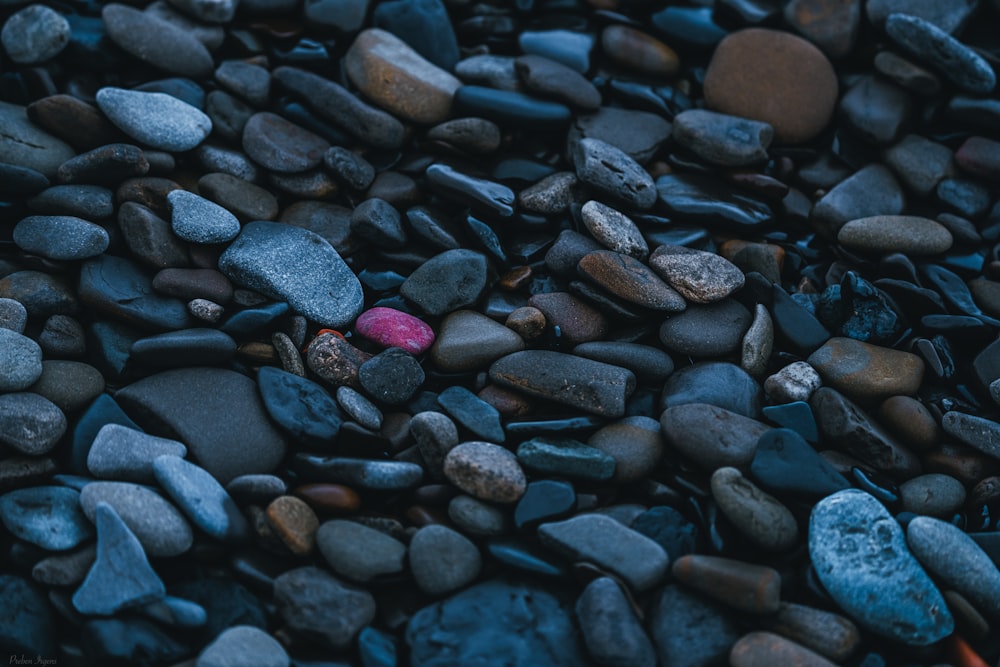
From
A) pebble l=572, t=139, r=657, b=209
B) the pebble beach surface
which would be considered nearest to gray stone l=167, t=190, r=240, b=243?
the pebble beach surface

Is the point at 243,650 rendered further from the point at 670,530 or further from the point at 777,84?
the point at 777,84

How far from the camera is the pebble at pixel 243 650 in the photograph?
1.64 m

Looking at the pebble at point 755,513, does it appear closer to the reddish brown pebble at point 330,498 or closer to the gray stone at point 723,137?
the reddish brown pebble at point 330,498

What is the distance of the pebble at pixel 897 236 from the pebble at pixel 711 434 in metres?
0.82

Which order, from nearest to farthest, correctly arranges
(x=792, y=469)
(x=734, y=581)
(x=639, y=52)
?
(x=734, y=581) < (x=792, y=469) < (x=639, y=52)

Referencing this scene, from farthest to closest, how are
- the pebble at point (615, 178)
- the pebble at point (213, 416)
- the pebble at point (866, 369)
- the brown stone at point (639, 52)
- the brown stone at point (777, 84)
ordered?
the brown stone at point (639, 52) < the brown stone at point (777, 84) < the pebble at point (615, 178) < the pebble at point (866, 369) < the pebble at point (213, 416)

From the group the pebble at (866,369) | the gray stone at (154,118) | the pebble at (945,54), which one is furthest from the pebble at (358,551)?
the pebble at (945,54)

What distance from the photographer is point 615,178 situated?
2.61m

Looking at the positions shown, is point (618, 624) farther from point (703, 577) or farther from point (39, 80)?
point (39, 80)

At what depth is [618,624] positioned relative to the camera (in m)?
1.72

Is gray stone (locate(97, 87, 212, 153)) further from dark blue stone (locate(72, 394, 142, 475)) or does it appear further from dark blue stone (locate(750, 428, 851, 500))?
dark blue stone (locate(750, 428, 851, 500))

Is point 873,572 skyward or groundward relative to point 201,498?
skyward

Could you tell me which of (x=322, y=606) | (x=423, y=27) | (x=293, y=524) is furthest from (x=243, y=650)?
(x=423, y=27)

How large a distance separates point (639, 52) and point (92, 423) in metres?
2.22
